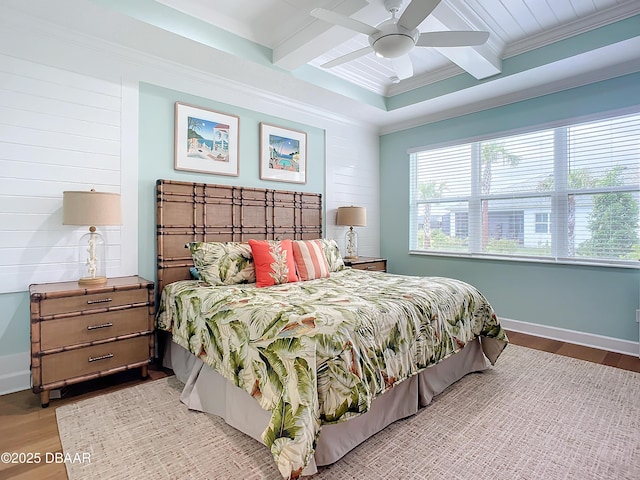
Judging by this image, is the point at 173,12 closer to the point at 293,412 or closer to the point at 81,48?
the point at 81,48

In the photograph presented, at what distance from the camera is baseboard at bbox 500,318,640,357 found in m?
3.28

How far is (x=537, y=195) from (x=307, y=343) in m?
3.46

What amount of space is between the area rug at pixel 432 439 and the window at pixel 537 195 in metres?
1.54

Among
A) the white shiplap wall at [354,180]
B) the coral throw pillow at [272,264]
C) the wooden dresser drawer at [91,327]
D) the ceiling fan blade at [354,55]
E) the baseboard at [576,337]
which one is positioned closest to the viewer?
the wooden dresser drawer at [91,327]

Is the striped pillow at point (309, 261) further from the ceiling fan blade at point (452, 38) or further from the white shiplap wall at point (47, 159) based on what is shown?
the ceiling fan blade at point (452, 38)

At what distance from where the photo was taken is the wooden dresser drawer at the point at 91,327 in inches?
89.4

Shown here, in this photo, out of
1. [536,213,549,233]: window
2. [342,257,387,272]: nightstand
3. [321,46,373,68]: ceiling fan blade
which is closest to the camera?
[321,46,373,68]: ceiling fan blade

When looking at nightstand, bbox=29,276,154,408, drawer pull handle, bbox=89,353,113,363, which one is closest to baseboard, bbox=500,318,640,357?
nightstand, bbox=29,276,154,408

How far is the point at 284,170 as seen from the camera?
4129 mm

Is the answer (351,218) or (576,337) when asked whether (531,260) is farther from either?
(351,218)

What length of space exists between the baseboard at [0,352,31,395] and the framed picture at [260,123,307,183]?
2.59 m

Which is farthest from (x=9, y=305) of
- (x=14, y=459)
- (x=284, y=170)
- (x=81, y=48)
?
(x=284, y=170)

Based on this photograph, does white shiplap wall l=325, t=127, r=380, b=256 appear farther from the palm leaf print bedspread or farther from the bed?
the palm leaf print bedspread

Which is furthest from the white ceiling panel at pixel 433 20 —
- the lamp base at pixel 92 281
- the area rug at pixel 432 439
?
the area rug at pixel 432 439
